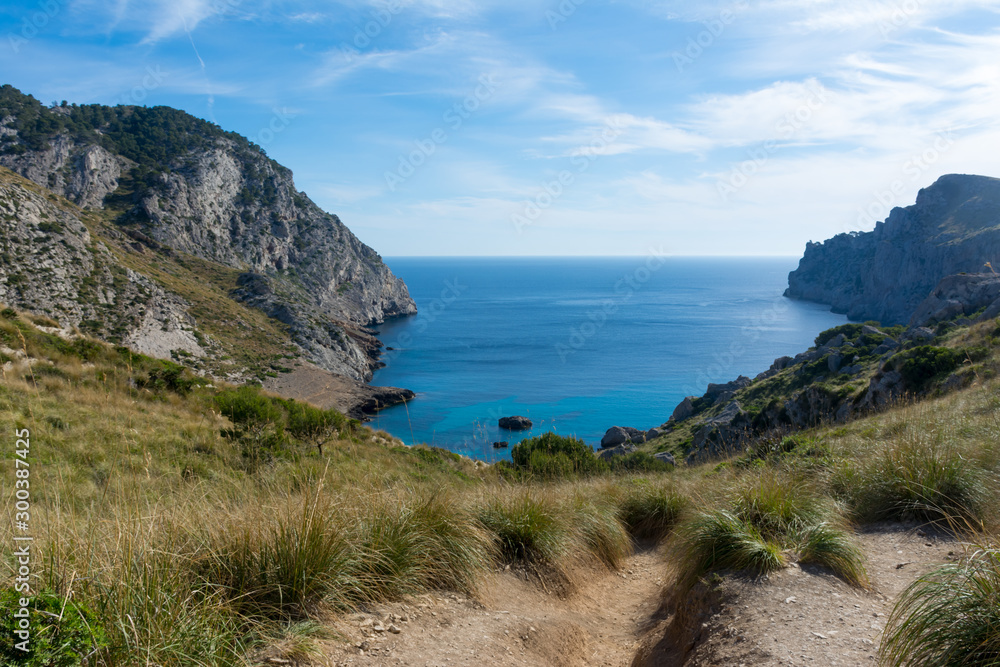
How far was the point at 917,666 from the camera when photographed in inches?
103

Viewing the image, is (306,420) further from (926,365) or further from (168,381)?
(926,365)

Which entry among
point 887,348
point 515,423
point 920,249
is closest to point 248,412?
point 887,348

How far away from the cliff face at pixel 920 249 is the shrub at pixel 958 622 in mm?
111662

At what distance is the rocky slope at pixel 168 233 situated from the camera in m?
49.0

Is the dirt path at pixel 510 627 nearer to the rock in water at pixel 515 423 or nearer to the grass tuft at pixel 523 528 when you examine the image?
the grass tuft at pixel 523 528

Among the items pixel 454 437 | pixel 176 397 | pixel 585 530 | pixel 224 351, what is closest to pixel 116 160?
pixel 224 351

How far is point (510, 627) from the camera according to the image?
166 inches

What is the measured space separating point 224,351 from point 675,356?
6712 centimetres

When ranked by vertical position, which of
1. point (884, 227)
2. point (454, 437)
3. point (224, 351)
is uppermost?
point (884, 227)

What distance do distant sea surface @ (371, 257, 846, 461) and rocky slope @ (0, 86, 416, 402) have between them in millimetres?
13389

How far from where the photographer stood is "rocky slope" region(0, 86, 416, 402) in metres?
49.0

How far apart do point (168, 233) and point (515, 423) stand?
6453 cm

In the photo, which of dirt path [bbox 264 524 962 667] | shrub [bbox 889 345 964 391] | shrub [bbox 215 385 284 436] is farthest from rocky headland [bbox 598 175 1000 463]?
shrub [bbox 215 385 284 436]

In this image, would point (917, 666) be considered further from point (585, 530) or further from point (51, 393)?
point (51, 393)
